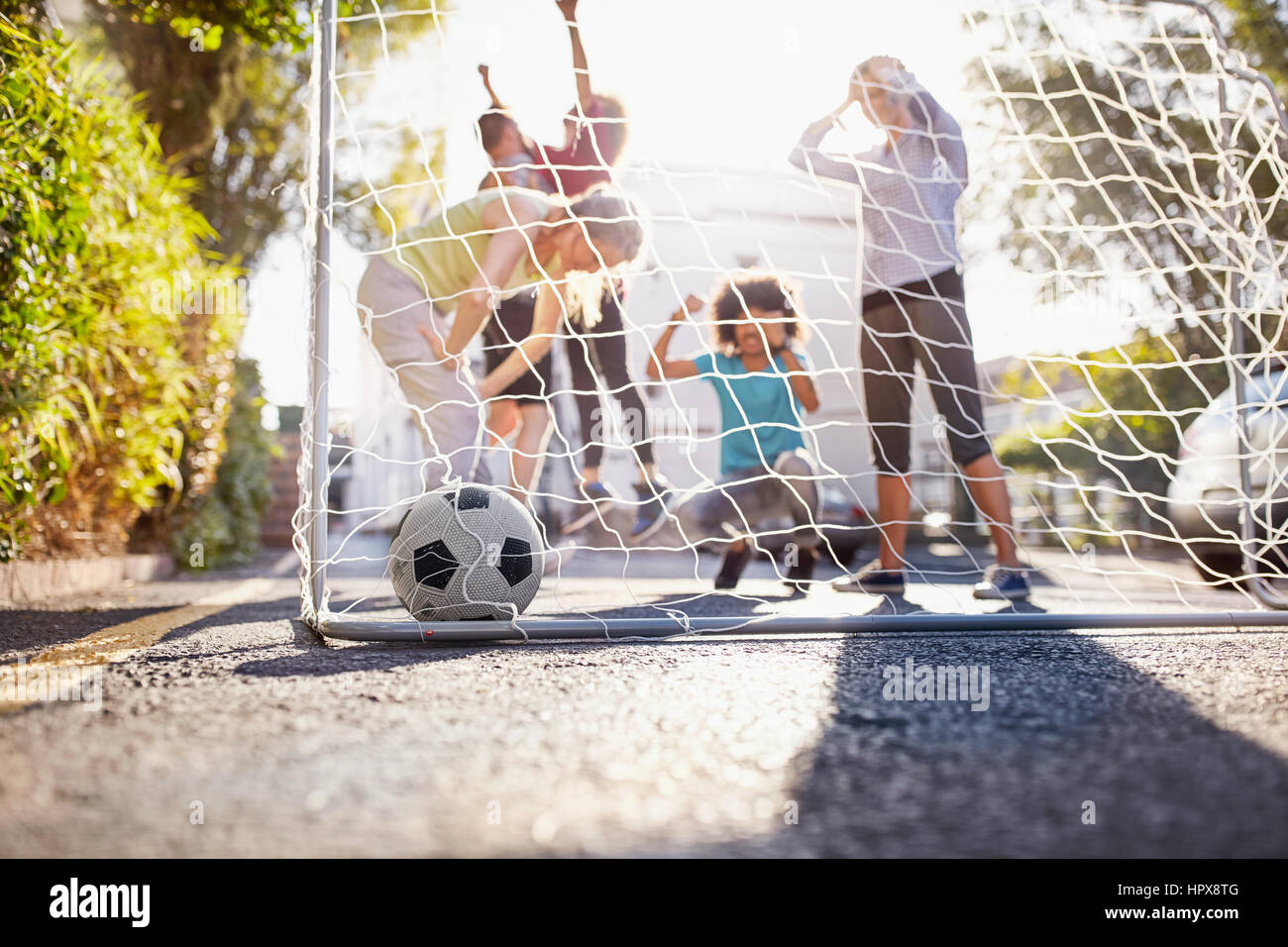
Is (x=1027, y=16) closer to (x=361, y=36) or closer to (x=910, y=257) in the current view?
(x=361, y=36)

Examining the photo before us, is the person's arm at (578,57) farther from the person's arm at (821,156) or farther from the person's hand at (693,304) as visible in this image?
the person's arm at (821,156)

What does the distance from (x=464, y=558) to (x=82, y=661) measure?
884 mm

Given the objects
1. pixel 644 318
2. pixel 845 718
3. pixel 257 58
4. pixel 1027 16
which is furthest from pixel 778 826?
pixel 644 318

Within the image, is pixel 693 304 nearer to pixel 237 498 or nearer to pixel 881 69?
pixel 881 69

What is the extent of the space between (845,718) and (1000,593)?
1908 mm

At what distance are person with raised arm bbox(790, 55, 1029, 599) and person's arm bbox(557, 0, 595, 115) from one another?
3.35 feet

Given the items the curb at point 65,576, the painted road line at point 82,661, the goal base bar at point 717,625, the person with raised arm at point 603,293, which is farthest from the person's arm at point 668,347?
the curb at point 65,576

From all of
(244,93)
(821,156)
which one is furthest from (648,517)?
(244,93)

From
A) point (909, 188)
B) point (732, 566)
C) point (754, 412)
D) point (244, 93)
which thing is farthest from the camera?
point (244, 93)

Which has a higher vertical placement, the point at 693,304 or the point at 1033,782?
the point at 693,304

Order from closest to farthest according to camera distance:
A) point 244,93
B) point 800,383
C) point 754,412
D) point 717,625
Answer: point 717,625, point 800,383, point 754,412, point 244,93

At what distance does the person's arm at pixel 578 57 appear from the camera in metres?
3.73

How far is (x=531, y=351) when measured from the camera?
358 cm
